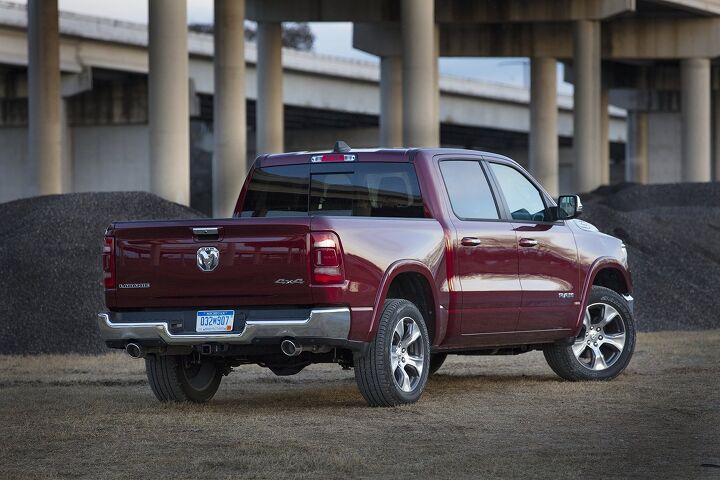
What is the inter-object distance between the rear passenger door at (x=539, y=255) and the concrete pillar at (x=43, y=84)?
33.7m

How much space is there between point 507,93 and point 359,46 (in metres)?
26.2

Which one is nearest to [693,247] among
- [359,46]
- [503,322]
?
[503,322]

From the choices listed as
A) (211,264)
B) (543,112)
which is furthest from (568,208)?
(543,112)

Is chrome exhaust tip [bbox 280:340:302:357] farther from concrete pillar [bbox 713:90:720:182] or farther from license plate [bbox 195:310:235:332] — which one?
concrete pillar [bbox 713:90:720:182]

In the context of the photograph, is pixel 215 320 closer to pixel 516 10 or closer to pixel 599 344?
pixel 599 344

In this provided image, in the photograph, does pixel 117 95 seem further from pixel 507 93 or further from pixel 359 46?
pixel 507 93

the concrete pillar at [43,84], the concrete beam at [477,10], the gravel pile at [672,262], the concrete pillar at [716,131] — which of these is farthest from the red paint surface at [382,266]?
the concrete pillar at [716,131]

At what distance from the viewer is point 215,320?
1094 centimetres

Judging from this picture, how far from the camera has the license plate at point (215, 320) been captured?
35.7 feet

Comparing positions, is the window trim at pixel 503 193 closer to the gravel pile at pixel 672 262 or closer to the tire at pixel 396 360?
the tire at pixel 396 360

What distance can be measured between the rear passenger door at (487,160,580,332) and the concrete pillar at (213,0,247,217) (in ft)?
106

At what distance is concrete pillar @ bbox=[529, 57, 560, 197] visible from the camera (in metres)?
66.6

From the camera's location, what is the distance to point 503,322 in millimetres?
12562

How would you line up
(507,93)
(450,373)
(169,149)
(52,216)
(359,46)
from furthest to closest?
(507,93), (359,46), (169,149), (52,216), (450,373)
